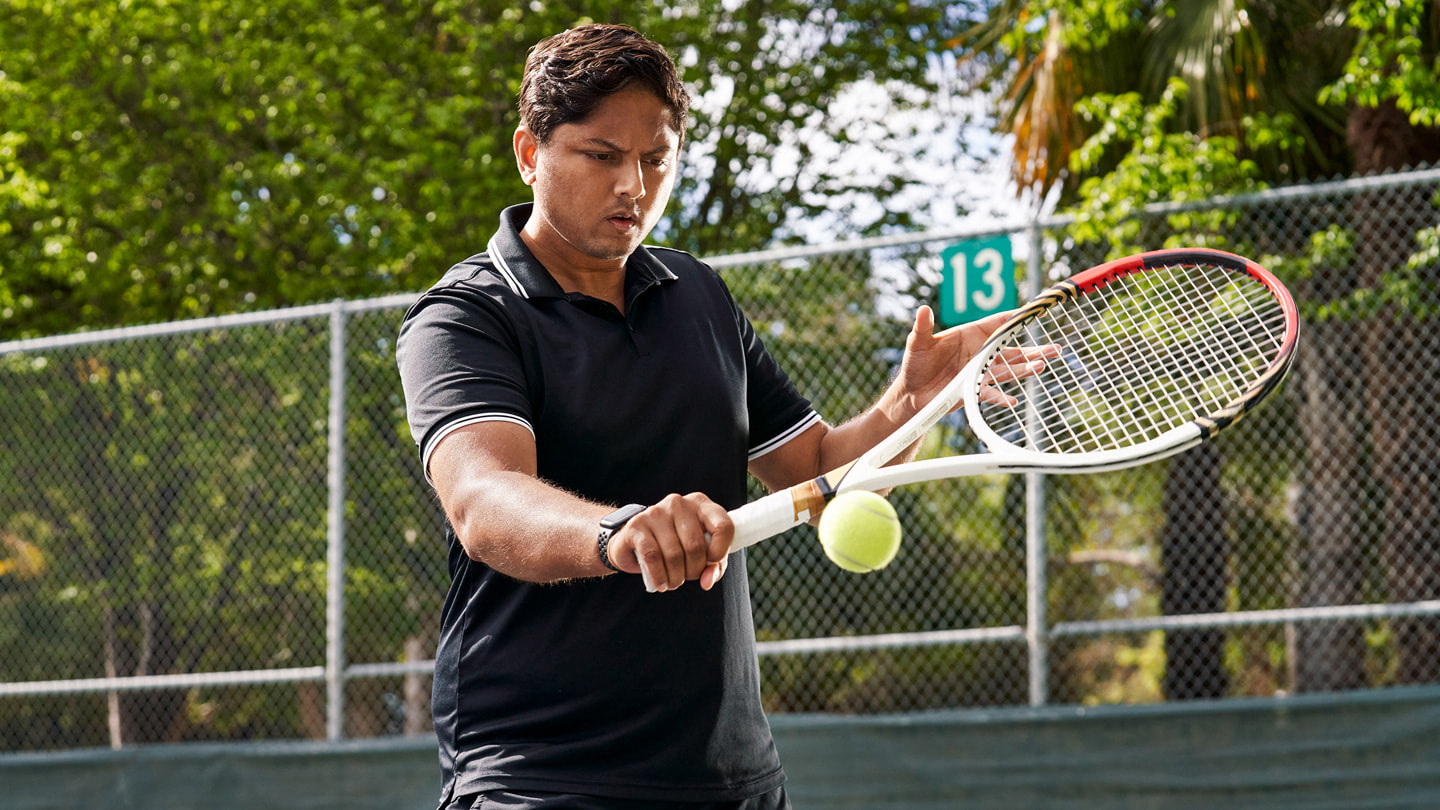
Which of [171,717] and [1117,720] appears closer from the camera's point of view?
[1117,720]

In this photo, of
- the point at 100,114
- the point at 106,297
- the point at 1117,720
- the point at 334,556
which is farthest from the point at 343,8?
the point at 1117,720

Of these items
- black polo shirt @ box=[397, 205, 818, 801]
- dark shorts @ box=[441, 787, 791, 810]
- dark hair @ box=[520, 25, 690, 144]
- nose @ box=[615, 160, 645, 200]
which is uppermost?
dark hair @ box=[520, 25, 690, 144]

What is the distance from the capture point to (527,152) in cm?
215

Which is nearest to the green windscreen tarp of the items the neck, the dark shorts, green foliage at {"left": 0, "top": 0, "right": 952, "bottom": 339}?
the dark shorts

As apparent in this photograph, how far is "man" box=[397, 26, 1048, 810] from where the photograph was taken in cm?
191

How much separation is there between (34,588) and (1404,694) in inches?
255

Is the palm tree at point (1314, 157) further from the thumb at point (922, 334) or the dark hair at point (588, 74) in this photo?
the dark hair at point (588, 74)

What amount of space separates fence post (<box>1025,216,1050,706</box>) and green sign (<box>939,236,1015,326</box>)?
9cm

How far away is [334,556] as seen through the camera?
5.68 metres

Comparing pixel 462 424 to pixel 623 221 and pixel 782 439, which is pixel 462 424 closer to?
pixel 623 221

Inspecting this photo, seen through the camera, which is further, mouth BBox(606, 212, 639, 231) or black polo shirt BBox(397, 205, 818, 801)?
mouth BBox(606, 212, 639, 231)

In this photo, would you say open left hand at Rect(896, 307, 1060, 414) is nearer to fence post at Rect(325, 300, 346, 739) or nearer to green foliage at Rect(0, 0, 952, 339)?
fence post at Rect(325, 300, 346, 739)

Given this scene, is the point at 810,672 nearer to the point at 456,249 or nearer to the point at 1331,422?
the point at 1331,422

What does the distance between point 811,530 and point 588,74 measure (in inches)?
164
